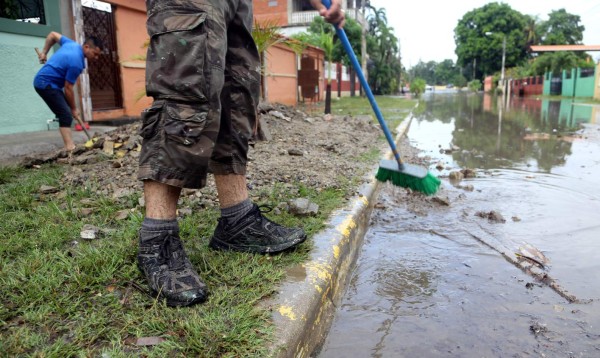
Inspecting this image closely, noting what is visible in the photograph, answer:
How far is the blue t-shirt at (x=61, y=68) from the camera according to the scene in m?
4.57

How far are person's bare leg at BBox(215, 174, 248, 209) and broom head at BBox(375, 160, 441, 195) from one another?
1.63 m

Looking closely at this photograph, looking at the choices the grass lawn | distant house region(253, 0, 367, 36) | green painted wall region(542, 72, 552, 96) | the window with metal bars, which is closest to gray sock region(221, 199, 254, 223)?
the grass lawn

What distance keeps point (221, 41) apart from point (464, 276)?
5.44ft

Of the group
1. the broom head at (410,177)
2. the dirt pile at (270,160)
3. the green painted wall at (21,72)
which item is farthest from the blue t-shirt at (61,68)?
the broom head at (410,177)

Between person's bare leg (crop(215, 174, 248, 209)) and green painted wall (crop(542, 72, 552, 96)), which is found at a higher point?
green painted wall (crop(542, 72, 552, 96))

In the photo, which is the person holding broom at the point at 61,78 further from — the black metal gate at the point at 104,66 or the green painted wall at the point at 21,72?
the black metal gate at the point at 104,66

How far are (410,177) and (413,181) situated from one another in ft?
0.14

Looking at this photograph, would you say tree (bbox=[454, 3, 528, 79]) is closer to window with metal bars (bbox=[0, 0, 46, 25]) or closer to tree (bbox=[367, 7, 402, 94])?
tree (bbox=[367, 7, 402, 94])

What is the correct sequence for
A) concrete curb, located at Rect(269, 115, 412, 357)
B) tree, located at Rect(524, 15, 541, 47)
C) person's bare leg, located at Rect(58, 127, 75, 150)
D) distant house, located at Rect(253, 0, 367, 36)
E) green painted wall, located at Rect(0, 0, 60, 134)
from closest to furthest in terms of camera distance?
concrete curb, located at Rect(269, 115, 412, 357)
person's bare leg, located at Rect(58, 127, 75, 150)
green painted wall, located at Rect(0, 0, 60, 134)
distant house, located at Rect(253, 0, 367, 36)
tree, located at Rect(524, 15, 541, 47)

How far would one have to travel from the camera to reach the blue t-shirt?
15.0 ft

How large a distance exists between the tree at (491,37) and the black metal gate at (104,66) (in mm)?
57621

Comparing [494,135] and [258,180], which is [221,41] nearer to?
[258,180]

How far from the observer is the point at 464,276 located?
7.18 ft

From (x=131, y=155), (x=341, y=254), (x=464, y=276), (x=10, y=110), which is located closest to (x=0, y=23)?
(x=10, y=110)
